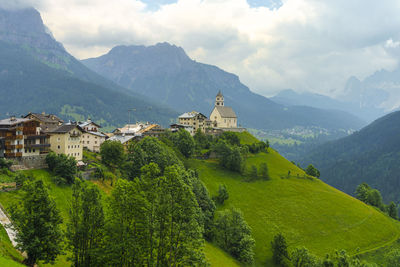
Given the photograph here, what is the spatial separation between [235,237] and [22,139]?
205 ft

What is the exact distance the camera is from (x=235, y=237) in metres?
79.8

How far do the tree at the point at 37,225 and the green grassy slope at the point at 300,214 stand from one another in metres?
62.4

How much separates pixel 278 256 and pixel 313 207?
127 feet

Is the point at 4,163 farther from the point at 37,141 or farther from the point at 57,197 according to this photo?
the point at 57,197

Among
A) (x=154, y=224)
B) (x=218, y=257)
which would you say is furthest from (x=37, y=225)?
(x=218, y=257)

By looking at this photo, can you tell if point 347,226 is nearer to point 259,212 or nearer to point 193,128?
point 259,212

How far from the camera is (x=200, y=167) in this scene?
124 metres

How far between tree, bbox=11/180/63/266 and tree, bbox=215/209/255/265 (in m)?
52.8

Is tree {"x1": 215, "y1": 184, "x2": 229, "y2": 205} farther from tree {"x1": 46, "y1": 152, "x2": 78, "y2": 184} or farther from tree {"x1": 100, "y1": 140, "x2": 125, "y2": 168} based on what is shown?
tree {"x1": 46, "y1": 152, "x2": 78, "y2": 184}

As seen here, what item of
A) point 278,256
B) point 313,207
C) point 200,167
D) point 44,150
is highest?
point 44,150

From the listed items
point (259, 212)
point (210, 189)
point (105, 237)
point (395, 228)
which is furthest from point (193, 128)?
point (105, 237)

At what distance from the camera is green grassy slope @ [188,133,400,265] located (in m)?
92.8

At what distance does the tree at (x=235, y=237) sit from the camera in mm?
76938

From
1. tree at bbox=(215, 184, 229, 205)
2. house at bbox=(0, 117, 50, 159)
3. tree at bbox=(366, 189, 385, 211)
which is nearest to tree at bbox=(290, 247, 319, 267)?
tree at bbox=(215, 184, 229, 205)
